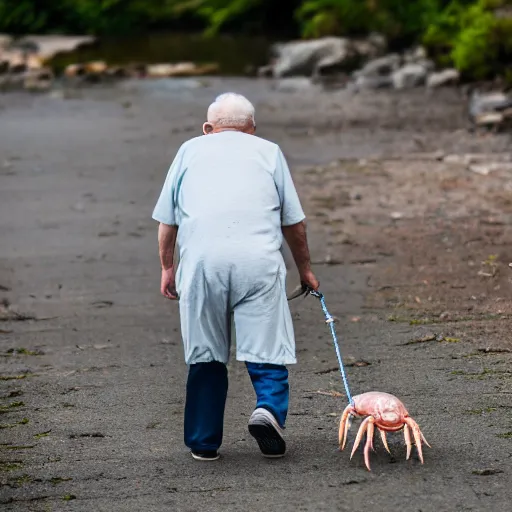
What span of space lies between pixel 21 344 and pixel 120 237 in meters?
3.16

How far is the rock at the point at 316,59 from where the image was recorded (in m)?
25.8

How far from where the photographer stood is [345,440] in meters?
5.23

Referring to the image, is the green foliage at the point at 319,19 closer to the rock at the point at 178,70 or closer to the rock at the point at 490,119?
the rock at the point at 490,119

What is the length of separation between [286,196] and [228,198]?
0.93 feet

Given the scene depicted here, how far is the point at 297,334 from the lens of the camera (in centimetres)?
768

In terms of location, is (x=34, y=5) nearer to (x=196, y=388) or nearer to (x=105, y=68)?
(x=105, y=68)

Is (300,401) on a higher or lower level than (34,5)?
lower

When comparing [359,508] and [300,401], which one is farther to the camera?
[300,401]

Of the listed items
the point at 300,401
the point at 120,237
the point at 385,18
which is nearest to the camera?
the point at 300,401

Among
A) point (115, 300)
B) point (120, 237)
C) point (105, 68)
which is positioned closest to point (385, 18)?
point (105, 68)

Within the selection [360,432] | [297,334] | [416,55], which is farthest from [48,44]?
[360,432]

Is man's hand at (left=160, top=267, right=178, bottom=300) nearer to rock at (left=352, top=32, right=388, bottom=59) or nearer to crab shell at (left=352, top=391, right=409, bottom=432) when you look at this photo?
crab shell at (left=352, top=391, right=409, bottom=432)

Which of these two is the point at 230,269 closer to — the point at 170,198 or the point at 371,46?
the point at 170,198

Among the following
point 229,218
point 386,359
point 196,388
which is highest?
point 229,218
